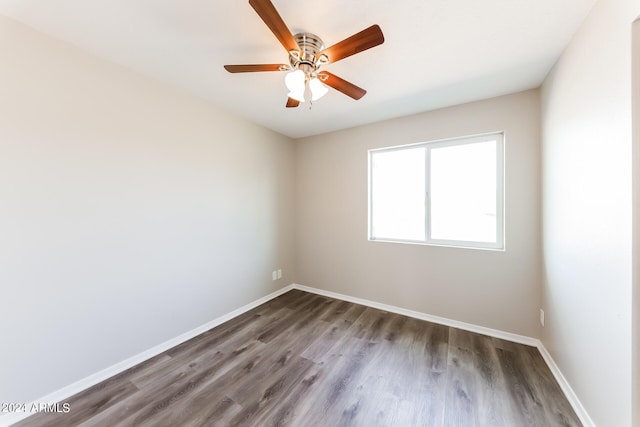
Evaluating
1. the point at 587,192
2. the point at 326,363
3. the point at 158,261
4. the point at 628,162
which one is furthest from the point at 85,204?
the point at 587,192

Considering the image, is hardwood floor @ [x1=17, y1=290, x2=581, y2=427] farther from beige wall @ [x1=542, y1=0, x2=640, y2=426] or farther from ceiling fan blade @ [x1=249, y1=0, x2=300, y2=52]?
ceiling fan blade @ [x1=249, y1=0, x2=300, y2=52]

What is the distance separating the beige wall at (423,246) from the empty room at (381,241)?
0.02m

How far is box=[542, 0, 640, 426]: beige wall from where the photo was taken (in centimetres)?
104

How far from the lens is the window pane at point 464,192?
2352 millimetres

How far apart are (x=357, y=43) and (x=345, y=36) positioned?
0.37m

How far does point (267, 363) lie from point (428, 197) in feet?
7.83

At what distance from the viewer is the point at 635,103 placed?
98 cm

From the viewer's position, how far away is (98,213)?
5.49 ft

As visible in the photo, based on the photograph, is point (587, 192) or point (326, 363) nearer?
point (587, 192)

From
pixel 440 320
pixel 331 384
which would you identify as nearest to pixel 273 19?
pixel 331 384

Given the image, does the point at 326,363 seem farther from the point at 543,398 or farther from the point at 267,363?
the point at 543,398

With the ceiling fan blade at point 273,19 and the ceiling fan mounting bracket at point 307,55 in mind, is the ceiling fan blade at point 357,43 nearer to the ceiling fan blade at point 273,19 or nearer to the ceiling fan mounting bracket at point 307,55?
the ceiling fan mounting bracket at point 307,55

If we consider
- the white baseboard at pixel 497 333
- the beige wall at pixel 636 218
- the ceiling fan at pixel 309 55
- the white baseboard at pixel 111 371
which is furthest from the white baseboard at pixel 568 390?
the white baseboard at pixel 111 371

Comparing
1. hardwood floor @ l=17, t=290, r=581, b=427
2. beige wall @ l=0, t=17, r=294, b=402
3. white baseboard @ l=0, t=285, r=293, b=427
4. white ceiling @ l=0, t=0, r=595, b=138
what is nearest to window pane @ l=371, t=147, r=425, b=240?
white ceiling @ l=0, t=0, r=595, b=138
